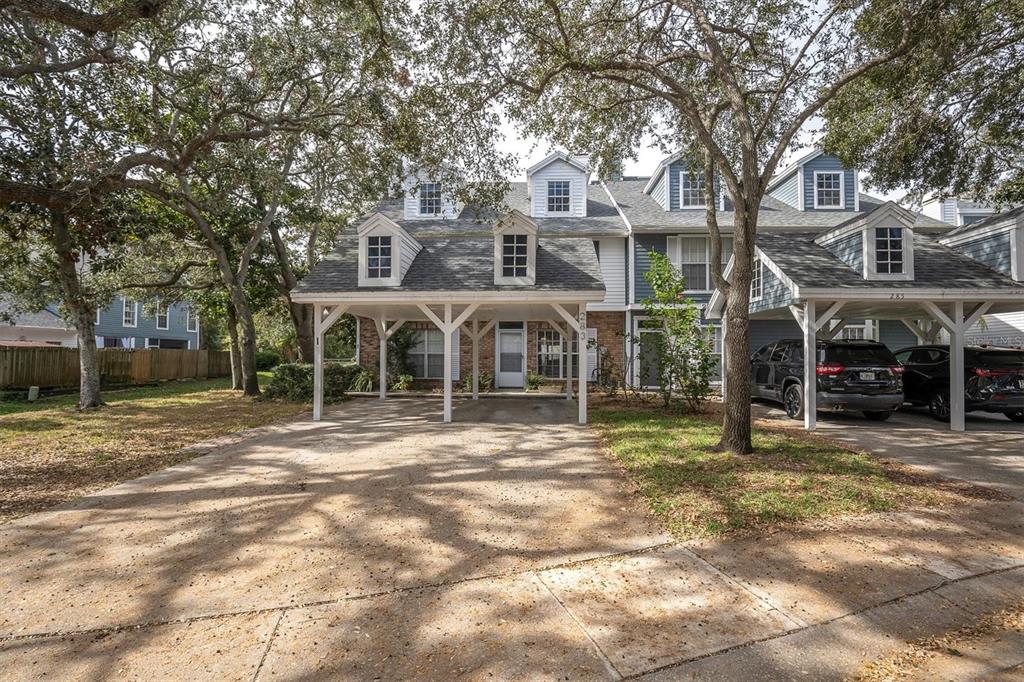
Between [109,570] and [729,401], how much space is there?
278 inches

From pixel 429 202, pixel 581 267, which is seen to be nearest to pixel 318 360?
pixel 581 267

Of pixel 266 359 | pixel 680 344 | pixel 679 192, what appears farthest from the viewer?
pixel 266 359

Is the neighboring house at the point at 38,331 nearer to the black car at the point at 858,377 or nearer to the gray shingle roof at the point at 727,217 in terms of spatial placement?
the gray shingle roof at the point at 727,217

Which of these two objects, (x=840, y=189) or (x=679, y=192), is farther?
(x=840, y=189)

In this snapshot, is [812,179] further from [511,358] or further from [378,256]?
[378,256]

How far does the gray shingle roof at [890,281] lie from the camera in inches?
381

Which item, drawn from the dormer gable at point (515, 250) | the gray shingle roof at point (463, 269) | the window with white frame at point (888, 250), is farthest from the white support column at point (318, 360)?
the window with white frame at point (888, 250)

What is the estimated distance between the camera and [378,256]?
11445 mm

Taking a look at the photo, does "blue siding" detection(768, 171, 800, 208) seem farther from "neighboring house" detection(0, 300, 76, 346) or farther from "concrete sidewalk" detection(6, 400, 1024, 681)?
"neighboring house" detection(0, 300, 76, 346)

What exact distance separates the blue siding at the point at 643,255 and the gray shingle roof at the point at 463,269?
14.1 feet

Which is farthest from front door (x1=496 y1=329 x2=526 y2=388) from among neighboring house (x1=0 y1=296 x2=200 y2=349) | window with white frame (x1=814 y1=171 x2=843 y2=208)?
neighboring house (x1=0 y1=296 x2=200 y2=349)

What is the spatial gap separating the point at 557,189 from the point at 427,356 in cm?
793

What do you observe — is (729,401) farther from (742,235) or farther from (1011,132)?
(1011,132)

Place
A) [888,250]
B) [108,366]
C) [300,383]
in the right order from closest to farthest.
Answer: [888,250], [300,383], [108,366]
